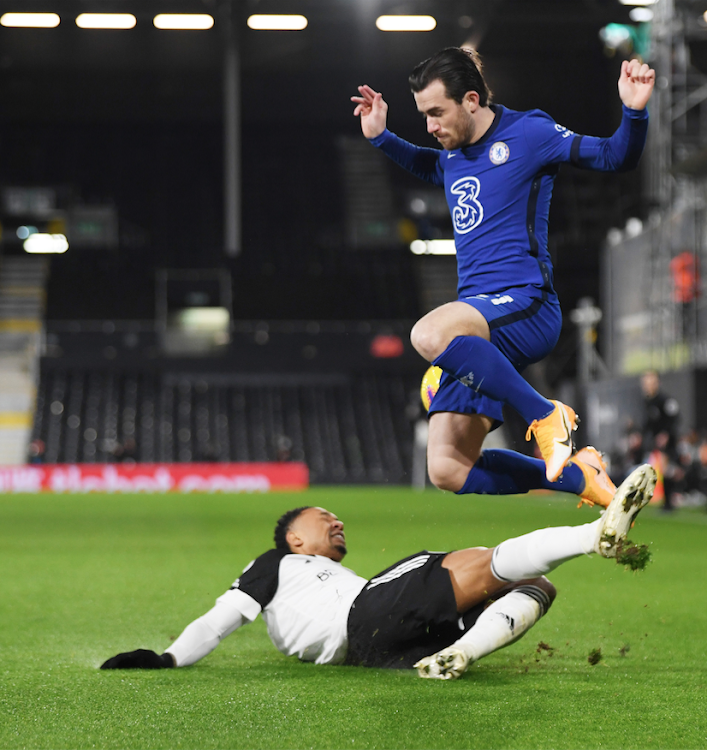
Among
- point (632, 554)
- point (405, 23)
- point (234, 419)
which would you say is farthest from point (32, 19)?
point (632, 554)

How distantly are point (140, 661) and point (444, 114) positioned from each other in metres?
2.23

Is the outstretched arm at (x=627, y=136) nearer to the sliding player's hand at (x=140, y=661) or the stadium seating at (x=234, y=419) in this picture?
the sliding player's hand at (x=140, y=661)

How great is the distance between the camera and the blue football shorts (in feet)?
12.1

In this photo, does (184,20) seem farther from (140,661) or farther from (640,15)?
(140,661)

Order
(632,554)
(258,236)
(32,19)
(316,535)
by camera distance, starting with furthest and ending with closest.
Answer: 1. (258,236)
2. (32,19)
3. (316,535)
4. (632,554)

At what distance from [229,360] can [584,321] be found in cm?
903

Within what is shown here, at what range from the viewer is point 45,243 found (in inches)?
1216

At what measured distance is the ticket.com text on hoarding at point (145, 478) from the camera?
23500mm

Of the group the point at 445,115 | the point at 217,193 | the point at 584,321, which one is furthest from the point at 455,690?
the point at 217,193

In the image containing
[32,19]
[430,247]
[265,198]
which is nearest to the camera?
[32,19]

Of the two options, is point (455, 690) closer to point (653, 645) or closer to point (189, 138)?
point (653, 645)

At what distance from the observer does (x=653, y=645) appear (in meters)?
4.52

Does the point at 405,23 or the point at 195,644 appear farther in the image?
the point at 405,23

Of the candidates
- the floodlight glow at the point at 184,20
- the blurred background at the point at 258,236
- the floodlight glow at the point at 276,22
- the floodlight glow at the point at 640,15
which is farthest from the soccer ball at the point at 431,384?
the floodlight glow at the point at 276,22
